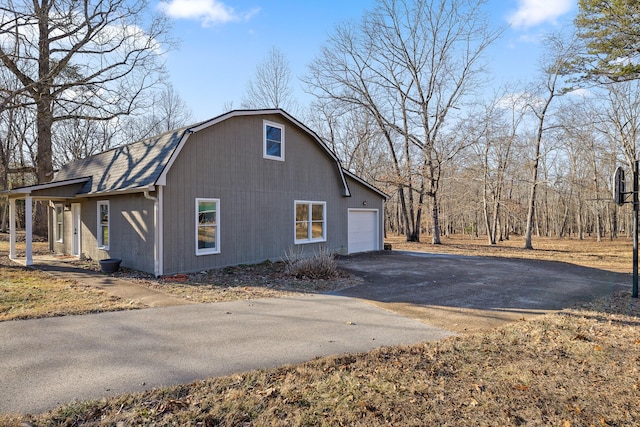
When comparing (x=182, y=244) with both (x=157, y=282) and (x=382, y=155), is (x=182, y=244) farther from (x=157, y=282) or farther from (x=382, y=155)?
(x=382, y=155)

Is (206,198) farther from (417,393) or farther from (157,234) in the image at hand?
(417,393)

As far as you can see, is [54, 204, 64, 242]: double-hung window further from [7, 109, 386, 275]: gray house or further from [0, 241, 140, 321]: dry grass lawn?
[0, 241, 140, 321]: dry grass lawn

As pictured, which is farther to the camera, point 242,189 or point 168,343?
point 242,189

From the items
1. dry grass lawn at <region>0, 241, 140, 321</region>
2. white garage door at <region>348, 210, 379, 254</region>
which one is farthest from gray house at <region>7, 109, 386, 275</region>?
dry grass lawn at <region>0, 241, 140, 321</region>

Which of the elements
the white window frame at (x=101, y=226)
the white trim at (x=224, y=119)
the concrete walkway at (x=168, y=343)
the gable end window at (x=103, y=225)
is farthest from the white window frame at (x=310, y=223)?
the concrete walkway at (x=168, y=343)

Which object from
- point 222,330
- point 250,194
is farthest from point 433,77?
point 222,330

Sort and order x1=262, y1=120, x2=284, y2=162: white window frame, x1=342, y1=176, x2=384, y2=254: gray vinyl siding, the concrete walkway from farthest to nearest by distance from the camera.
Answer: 1. x1=342, y1=176, x2=384, y2=254: gray vinyl siding
2. x1=262, y1=120, x2=284, y2=162: white window frame
3. the concrete walkway

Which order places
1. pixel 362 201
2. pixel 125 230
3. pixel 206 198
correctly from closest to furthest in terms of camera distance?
pixel 206 198
pixel 125 230
pixel 362 201

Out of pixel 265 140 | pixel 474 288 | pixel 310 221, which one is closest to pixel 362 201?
pixel 310 221

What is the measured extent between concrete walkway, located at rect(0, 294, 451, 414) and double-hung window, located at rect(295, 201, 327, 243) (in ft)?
23.0

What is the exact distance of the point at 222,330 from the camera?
5312 millimetres

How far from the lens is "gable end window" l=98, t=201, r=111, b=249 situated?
12133 millimetres

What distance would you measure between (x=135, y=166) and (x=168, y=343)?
8.26 meters

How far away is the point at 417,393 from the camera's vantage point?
3.37 metres
